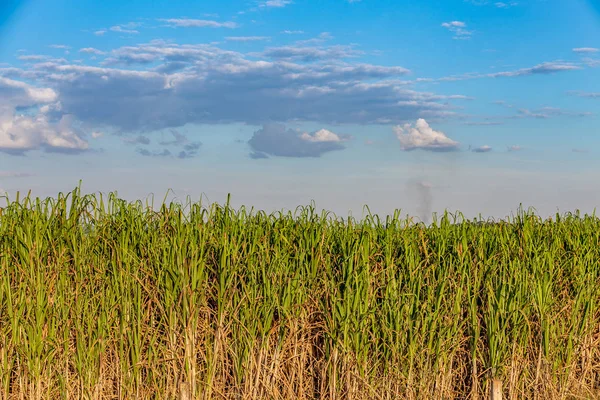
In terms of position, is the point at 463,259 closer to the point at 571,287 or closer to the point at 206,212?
the point at 571,287

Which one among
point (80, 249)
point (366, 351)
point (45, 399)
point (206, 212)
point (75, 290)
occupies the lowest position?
point (45, 399)

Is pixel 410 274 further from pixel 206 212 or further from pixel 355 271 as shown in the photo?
pixel 206 212

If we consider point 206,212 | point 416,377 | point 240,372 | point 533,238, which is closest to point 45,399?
point 240,372

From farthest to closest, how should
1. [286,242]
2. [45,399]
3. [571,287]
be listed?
[571,287] → [286,242] → [45,399]

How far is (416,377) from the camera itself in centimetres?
610

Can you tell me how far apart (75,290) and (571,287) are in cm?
A: 511

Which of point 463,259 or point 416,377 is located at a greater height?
point 463,259

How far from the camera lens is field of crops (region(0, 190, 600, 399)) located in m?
5.82

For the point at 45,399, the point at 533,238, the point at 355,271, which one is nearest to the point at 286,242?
the point at 355,271

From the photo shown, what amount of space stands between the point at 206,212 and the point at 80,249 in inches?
46.7

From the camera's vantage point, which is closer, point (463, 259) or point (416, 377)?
point (416, 377)

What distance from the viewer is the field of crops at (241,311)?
19.1ft

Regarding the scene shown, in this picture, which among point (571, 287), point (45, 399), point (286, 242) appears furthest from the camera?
point (571, 287)

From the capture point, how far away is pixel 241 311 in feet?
19.4
